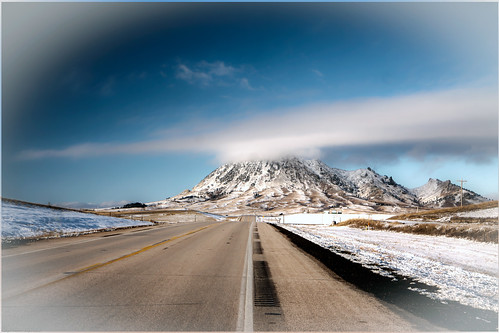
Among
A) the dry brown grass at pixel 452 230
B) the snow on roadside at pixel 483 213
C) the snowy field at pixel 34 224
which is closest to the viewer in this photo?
the snowy field at pixel 34 224

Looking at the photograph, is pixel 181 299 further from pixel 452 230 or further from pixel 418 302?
pixel 452 230

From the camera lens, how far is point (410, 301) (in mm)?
7367

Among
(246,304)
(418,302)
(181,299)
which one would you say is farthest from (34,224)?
(418,302)

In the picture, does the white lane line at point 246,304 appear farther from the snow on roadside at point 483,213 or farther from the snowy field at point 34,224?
the snow on roadside at point 483,213

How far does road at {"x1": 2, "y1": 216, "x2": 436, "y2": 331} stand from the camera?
18.4 ft

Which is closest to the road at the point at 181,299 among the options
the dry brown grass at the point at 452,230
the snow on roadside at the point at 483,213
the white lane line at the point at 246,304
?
the white lane line at the point at 246,304

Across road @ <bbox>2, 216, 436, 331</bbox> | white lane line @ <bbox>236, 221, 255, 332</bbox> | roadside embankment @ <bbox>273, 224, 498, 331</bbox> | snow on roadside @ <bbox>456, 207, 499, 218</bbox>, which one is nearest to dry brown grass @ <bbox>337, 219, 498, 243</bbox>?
snow on roadside @ <bbox>456, 207, 499, 218</bbox>

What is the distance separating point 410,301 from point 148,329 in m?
5.40

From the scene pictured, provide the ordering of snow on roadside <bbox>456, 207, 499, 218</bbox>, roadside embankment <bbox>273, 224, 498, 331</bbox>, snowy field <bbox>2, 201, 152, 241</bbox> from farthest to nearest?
snow on roadside <bbox>456, 207, 499, 218</bbox> < snowy field <bbox>2, 201, 152, 241</bbox> < roadside embankment <bbox>273, 224, 498, 331</bbox>

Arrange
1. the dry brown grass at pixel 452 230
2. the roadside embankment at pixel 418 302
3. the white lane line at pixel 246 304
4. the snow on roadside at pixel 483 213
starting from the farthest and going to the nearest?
the snow on roadside at pixel 483 213 < the dry brown grass at pixel 452 230 < the roadside embankment at pixel 418 302 < the white lane line at pixel 246 304

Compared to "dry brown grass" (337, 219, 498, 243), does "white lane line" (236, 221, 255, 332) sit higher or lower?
higher

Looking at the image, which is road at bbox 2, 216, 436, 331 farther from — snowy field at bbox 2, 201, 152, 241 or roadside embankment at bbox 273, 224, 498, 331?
snowy field at bbox 2, 201, 152, 241

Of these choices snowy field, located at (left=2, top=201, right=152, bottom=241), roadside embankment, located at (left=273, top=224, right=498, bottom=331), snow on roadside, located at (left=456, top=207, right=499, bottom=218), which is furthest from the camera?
snow on roadside, located at (left=456, top=207, right=499, bottom=218)

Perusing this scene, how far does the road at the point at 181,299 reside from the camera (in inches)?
221
